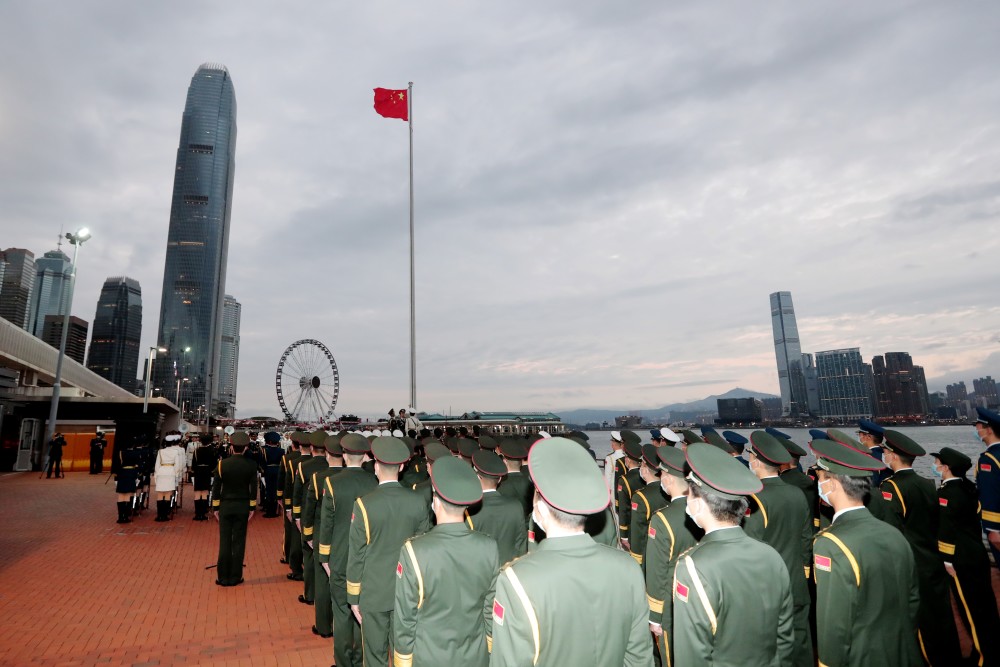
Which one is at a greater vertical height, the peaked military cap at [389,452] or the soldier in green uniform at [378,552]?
the peaked military cap at [389,452]

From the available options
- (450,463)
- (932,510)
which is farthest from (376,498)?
(932,510)

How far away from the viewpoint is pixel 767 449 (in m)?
4.47

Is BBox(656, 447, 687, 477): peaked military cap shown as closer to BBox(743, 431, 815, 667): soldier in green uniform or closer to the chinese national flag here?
BBox(743, 431, 815, 667): soldier in green uniform

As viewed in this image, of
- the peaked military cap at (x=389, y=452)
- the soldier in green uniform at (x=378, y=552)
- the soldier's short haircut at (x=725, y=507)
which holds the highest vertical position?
the peaked military cap at (x=389, y=452)

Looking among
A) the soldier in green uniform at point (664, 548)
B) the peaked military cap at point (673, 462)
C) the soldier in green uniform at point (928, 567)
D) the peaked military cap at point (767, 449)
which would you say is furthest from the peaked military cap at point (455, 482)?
the soldier in green uniform at point (928, 567)

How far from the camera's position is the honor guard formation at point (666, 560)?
206 centimetres

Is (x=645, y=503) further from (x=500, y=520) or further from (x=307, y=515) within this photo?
(x=307, y=515)

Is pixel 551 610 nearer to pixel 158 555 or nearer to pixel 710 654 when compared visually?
pixel 710 654

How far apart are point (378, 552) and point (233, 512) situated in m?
5.30

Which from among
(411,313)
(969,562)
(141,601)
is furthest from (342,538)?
(411,313)

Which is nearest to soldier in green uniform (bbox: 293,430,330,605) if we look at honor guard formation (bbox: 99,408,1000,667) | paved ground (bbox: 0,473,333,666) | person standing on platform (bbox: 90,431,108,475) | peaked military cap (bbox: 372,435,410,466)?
honor guard formation (bbox: 99,408,1000,667)

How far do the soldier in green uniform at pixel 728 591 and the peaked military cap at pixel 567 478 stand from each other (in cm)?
73

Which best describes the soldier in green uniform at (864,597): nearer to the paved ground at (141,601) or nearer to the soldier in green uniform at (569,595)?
the soldier in green uniform at (569,595)

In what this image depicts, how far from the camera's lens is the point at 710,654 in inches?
94.2
